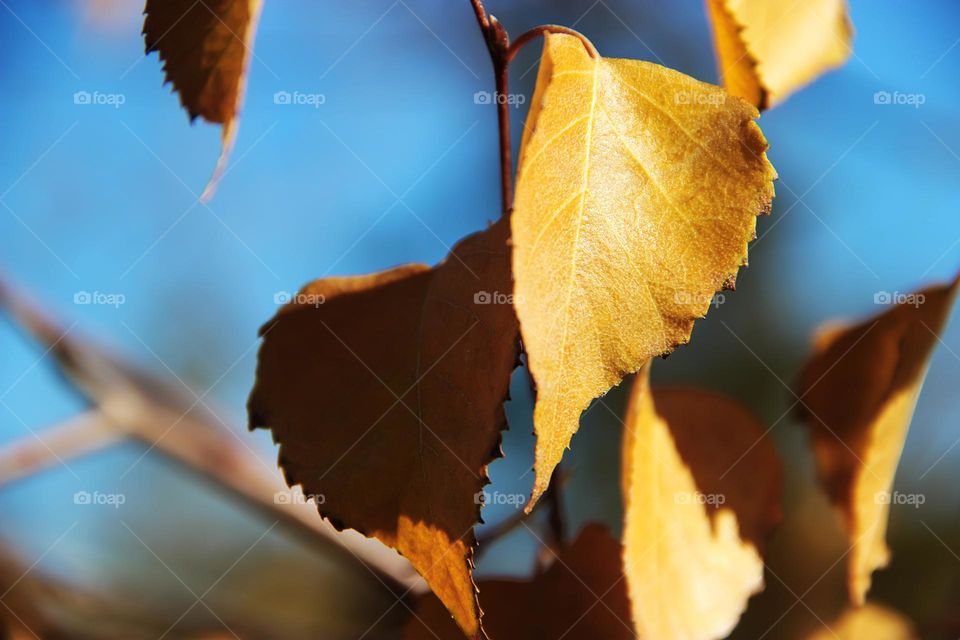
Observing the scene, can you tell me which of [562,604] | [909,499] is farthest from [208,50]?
[909,499]

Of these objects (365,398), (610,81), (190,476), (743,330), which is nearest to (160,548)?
(190,476)

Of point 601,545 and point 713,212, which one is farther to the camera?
point 601,545

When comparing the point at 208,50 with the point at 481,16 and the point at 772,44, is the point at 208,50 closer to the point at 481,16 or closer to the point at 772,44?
the point at 481,16

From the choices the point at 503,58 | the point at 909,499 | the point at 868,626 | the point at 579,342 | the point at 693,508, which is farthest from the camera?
the point at 909,499

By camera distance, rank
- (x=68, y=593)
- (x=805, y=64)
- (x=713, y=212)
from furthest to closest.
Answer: (x=68, y=593) → (x=805, y=64) → (x=713, y=212)

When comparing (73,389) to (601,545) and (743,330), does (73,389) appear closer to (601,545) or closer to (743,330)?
(601,545)

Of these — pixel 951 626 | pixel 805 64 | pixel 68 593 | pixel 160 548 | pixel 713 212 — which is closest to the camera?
pixel 713 212

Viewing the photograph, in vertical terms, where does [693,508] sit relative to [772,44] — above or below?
below
